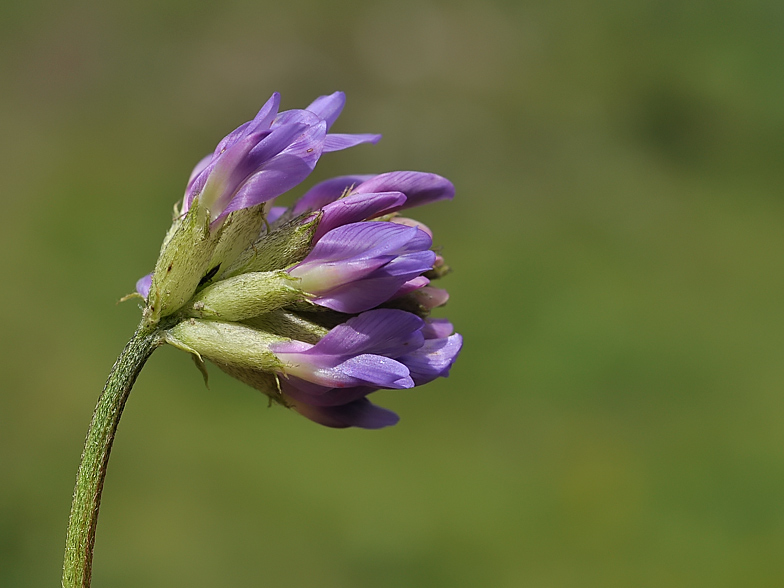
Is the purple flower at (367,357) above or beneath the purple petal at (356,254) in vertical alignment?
beneath

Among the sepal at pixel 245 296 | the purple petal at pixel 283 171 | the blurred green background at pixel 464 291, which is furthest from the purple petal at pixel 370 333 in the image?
the blurred green background at pixel 464 291

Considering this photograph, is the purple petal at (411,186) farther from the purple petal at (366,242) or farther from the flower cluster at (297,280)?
the purple petal at (366,242)

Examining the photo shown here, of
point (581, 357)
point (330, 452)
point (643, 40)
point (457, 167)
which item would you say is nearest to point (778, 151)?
point (643, 40)

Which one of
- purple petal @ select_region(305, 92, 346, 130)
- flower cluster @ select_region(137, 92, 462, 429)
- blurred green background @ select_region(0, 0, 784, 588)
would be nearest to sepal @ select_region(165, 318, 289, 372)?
flower cluster @ select_region(137, 92, 462, 429)

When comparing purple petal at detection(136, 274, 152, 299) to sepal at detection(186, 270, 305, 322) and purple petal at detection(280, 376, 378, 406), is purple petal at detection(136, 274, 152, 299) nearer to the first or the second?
sepal at detection(186, 270, 305, 322)

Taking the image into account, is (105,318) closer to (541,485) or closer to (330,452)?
(330,452)

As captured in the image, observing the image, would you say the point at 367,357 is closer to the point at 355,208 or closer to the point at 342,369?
the point at 342,369

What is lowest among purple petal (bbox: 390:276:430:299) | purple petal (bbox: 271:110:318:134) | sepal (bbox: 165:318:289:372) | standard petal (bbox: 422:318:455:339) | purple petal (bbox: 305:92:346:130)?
sepal (bbox: 165:318:289:372)
